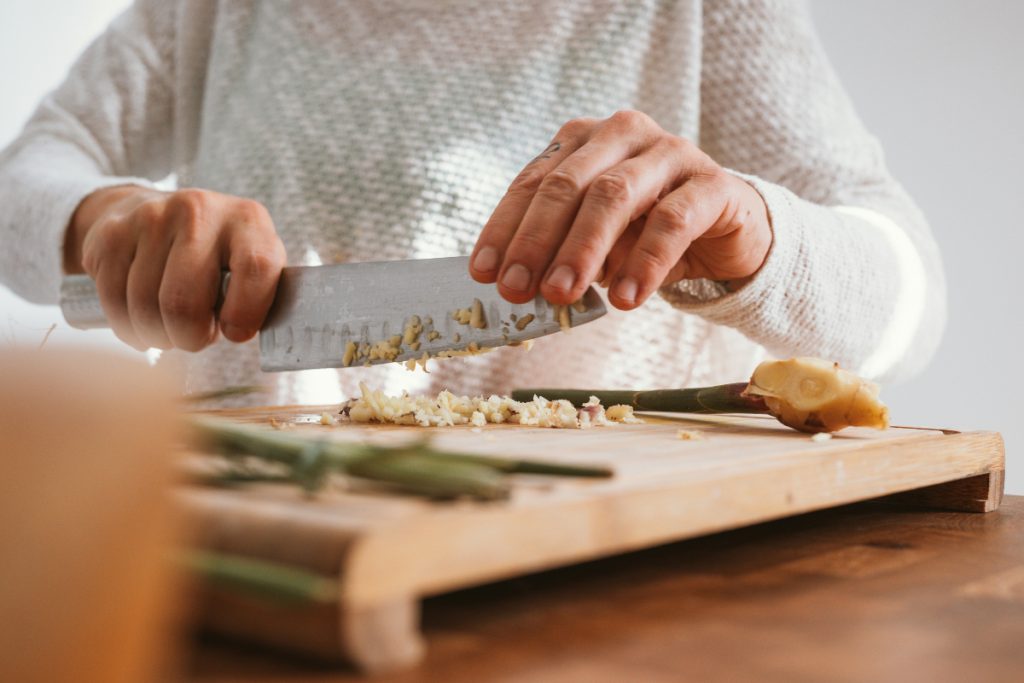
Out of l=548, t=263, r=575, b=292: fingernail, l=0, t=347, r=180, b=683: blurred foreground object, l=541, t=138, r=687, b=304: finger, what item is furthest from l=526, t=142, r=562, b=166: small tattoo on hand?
l=0, t=347, r=180, b=683: blurred foreground object

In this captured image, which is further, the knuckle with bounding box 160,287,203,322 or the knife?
the knuckle with bounding box 160,287,203,322

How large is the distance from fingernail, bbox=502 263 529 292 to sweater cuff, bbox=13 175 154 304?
0.85 m

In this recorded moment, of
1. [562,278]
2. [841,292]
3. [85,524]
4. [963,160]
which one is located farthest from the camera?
[963,160]

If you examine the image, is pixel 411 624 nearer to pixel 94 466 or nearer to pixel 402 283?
pixel 94 466

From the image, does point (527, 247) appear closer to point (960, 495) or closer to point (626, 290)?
point (626, 290)

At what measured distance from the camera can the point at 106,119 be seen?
183 centimetres

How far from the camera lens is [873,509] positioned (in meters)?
0.85

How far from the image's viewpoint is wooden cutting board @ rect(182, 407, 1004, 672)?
384mm

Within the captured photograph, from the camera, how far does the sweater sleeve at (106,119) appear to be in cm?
170

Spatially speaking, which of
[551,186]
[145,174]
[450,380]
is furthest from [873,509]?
[145,174]

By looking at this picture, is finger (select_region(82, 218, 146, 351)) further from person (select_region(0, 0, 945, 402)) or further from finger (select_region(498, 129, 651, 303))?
→ finger (select_region(498, 129, 651, 303))

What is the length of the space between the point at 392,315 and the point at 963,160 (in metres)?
2.22

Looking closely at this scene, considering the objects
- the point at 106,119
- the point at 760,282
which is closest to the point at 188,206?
the point at 760,282

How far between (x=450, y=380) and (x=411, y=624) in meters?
1.20
